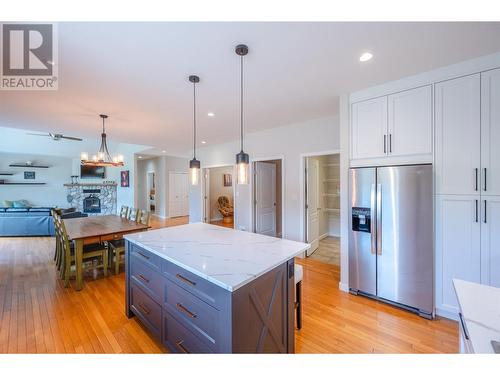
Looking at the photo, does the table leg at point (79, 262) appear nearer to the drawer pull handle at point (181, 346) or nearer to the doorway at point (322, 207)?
the drawer pull handle at point (181, 346)

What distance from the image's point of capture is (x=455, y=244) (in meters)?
2.08

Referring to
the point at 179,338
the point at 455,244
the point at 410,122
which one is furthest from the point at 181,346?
the point at 410,122

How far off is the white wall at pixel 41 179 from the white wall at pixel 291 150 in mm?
7678

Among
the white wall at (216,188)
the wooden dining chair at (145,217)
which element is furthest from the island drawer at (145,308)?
the white wall at (216,188)

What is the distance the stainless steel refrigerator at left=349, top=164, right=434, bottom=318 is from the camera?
2170 millimetres

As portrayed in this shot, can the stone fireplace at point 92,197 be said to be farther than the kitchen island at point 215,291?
Yes

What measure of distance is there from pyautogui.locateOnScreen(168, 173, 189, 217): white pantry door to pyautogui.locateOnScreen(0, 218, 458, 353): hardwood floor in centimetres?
555

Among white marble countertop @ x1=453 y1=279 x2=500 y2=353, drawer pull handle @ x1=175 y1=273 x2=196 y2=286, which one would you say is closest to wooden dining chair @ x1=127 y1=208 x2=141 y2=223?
drawer pull handle @ x1=175 y1=273 x2=196 y2=286

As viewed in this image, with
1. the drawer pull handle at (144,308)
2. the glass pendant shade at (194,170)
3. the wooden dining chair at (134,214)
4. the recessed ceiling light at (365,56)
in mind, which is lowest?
the drawer pull handle at (144,308)

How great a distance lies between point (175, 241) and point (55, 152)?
30.7 feet

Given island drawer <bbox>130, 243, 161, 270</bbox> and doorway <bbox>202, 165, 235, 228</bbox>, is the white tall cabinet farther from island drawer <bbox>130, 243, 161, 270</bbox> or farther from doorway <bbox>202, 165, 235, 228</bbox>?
doorway <bbox>202, 165, 235, 228</bbox>

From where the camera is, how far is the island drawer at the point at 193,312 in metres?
1.28
